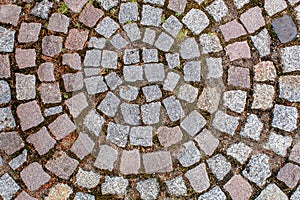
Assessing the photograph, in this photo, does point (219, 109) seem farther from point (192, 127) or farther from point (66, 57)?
point (66, 57)

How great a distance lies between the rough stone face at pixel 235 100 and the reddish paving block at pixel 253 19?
61cm

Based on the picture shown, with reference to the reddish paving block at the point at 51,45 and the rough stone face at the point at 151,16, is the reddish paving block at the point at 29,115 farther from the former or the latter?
→ the rough stone face at the point at 151,16

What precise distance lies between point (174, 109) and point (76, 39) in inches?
45.1

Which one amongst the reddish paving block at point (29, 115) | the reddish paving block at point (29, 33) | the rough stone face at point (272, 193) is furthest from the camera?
the reddish paving block at point (29, 33)

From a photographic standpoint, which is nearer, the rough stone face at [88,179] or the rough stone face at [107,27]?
the rough stone face at [88,179]

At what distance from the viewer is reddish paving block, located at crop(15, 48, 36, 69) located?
426 cm

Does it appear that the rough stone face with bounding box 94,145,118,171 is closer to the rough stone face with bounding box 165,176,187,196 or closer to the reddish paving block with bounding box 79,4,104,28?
the rough stone face with bounding box 165,176,187,196

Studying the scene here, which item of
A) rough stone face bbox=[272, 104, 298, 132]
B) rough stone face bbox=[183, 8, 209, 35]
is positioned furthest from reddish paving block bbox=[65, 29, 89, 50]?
rough stone face bbox=[272, 104, 298, 132]

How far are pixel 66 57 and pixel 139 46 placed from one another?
0.70m

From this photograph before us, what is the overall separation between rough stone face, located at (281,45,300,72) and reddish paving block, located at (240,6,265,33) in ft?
1.09

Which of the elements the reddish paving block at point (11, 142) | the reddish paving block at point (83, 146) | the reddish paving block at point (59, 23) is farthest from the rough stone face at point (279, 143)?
the reddish paving block at point (11, 142)

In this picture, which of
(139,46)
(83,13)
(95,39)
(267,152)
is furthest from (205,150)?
(83,13)

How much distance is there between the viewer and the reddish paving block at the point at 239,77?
4203 millimetres

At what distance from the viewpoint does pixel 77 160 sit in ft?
13.7
